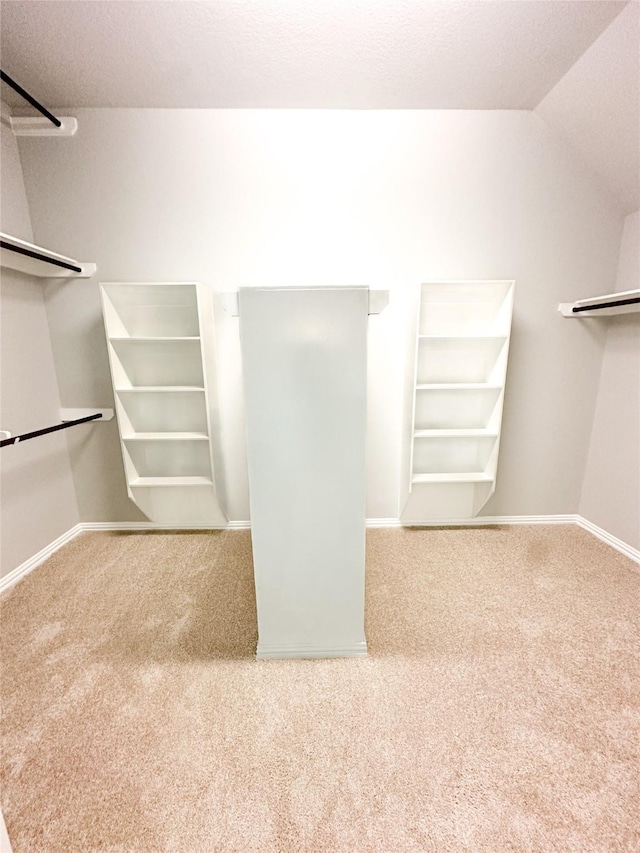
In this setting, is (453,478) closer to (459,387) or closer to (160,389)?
(459,387)

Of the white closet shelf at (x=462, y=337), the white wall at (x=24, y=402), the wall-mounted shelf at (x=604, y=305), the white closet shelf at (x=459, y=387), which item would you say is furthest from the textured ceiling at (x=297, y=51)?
the white closet shelf at (x=459, y=387)

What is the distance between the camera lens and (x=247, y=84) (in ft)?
6.02

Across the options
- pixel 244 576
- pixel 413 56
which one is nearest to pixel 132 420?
pixel 244 576

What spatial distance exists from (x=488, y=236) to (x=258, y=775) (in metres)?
2.84

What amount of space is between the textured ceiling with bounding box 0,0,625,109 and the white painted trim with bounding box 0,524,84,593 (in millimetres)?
2640

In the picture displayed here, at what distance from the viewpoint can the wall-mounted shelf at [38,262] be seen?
5.29 ft

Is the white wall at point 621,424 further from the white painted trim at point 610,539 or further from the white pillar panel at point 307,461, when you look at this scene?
the white pillar panel at point 307,461

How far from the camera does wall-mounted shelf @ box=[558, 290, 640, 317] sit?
6.08 ft

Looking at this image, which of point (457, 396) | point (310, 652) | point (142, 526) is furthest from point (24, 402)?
point (457, 396)

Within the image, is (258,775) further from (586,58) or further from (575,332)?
(586,58)

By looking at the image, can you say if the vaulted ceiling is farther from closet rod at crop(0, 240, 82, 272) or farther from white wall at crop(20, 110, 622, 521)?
closet rod at crop(0, 240, 82, 272)

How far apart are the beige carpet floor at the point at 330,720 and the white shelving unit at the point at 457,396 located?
0.57 m

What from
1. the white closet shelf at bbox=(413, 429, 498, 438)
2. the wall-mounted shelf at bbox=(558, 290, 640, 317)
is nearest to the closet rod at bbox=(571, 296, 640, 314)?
the wall-mounted shelf at bbox=(558, 290, 640, 317)

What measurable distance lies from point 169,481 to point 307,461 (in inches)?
56.4
